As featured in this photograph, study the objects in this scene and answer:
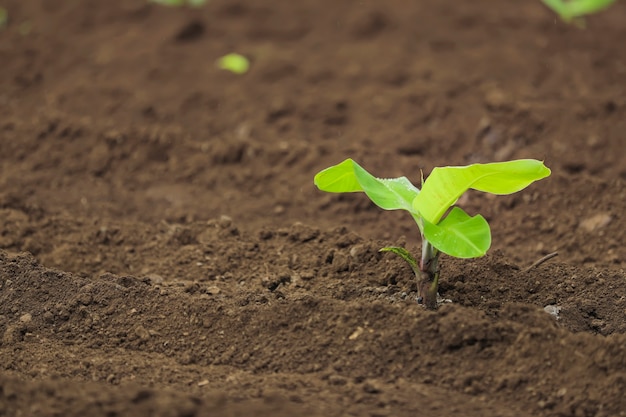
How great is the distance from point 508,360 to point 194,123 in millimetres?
2763

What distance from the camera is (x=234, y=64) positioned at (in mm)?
5082

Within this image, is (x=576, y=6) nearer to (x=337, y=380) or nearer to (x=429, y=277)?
(x=429, y=277)

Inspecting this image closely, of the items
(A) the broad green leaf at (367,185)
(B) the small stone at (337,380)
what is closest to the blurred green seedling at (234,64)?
(A) the broad green leaf at (367,185)

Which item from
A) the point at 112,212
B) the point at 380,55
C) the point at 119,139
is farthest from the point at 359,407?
the point at 380,55

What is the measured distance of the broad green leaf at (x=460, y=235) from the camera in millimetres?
2295

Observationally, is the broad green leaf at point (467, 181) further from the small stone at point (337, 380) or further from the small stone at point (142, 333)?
the small stone at point (142, 333)

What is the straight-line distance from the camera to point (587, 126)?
4316 millimetres

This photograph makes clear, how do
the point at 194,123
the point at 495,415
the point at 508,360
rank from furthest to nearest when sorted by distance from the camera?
1. the point at 194,123
2. the point at 508,360
3. the point at 495,415

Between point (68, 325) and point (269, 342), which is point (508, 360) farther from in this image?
point (68, 325)

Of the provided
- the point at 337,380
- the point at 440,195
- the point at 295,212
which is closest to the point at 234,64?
the point at 295,212

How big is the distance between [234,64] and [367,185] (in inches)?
112

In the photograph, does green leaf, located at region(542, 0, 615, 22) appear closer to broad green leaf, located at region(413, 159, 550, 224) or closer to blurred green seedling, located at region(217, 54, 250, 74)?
blurred green seedling, located at region(217, 54, 250, 74)

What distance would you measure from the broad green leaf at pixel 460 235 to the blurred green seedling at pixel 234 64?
9.49ft

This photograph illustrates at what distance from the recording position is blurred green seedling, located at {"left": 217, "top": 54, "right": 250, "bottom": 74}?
16.7ft
